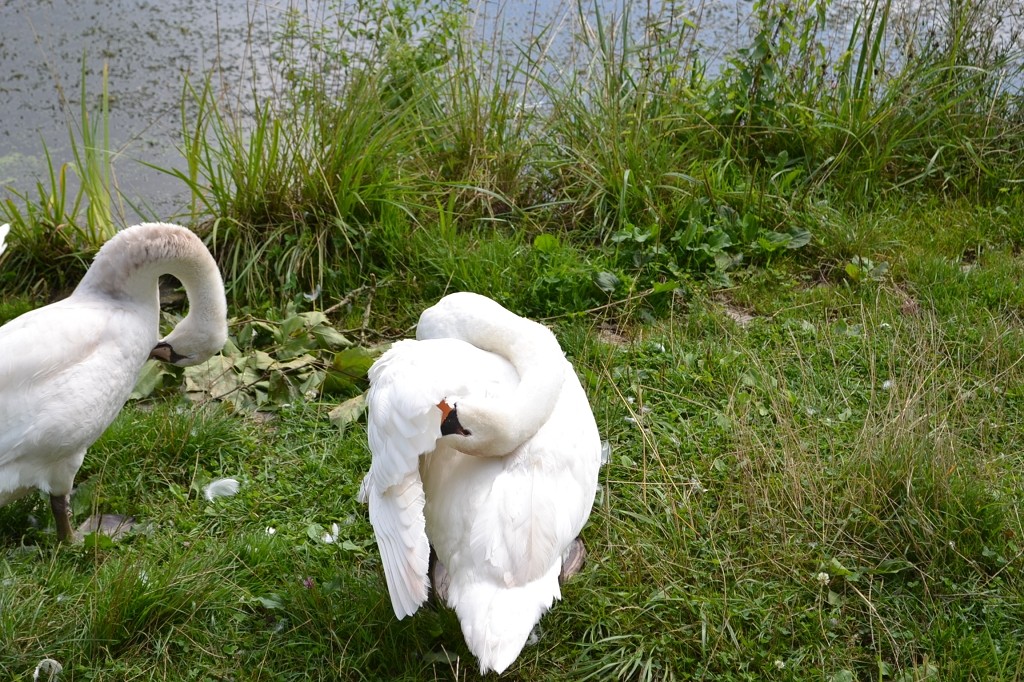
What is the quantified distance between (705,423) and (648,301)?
3.31ft

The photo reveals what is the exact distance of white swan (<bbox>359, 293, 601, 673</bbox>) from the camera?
8.78 feet

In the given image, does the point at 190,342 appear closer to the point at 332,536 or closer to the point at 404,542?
the point at 332,536

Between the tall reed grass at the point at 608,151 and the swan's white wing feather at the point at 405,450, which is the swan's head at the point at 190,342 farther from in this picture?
the tall reed grass at the point at 608,151

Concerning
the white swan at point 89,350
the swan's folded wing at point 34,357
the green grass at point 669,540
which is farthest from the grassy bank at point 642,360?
the swan's folded wing at point 34,357

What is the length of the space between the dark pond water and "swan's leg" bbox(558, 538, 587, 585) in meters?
3.96

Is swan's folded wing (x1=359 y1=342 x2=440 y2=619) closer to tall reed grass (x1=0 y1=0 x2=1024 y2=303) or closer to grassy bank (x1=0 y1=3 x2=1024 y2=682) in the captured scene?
grassy bank (x1=0 y1=3 x2=1024 y2=682)

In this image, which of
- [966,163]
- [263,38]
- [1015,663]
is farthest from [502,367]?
[263,38]

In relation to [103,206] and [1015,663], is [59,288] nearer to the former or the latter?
[103,206]

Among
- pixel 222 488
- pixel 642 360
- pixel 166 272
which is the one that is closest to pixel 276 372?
pixel 222 488

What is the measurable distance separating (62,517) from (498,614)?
1868mm

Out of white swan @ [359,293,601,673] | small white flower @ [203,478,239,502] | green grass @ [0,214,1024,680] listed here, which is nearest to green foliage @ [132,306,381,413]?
green grass @ [0,214,1024,680]

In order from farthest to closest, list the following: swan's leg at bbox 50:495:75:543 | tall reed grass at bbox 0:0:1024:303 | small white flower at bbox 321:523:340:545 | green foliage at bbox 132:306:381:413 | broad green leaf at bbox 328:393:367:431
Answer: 1. tall reed grass at bbox 0:0:1024:303
2. green foliage at bbox 132:306:381:413
3. broad green leaf at bbox 328:393:367:431
4. small white flower at bbox 321:523:340:545
5. swan's leg at bbox 50:495:75:543

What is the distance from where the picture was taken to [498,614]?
8.51ft

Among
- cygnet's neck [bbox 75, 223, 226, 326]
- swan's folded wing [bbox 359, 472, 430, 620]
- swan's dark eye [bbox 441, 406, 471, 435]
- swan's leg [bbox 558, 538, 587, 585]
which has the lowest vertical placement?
swan's leg [bbox 558, 538, 587, 585]
